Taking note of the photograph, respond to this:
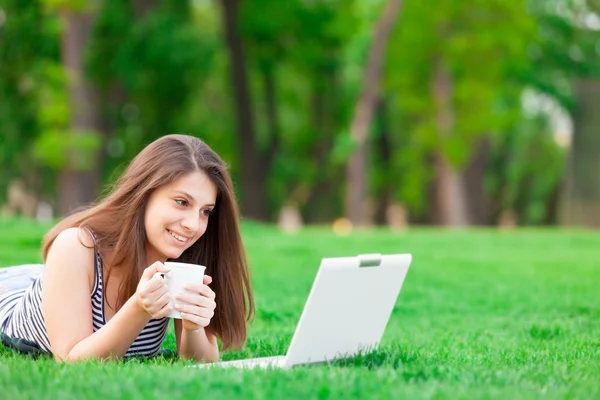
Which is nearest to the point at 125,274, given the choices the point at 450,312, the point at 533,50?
the point at 450,312

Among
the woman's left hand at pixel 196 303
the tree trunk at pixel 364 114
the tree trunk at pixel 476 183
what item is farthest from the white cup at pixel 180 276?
the tree trunk at pixel 476 183

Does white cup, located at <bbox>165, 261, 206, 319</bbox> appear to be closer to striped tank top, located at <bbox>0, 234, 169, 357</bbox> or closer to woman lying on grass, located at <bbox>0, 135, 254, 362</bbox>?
woman lying on grass, located at <bbox>0, 135, 254, 362</bbox>

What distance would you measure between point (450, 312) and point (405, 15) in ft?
64.2

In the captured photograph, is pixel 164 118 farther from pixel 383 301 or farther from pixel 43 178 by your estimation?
pixel 383 301

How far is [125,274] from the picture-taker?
3988 millimetres

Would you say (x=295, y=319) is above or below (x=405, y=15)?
below

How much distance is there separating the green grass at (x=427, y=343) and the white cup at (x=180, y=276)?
0.30 m

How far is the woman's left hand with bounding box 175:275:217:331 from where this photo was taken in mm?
3592

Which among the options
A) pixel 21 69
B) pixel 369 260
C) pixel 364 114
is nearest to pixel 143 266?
pixel 369 260

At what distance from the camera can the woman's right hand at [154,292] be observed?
3493 mm

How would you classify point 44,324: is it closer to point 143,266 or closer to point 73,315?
point 73,315

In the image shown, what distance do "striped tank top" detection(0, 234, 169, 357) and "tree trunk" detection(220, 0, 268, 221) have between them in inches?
773

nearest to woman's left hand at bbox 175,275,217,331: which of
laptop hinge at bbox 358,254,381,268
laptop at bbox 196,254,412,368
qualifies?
laptop at bbox 196,254,412,368

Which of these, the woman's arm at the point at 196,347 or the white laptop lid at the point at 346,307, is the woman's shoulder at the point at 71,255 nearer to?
the woman's arm at the point at 196,347
